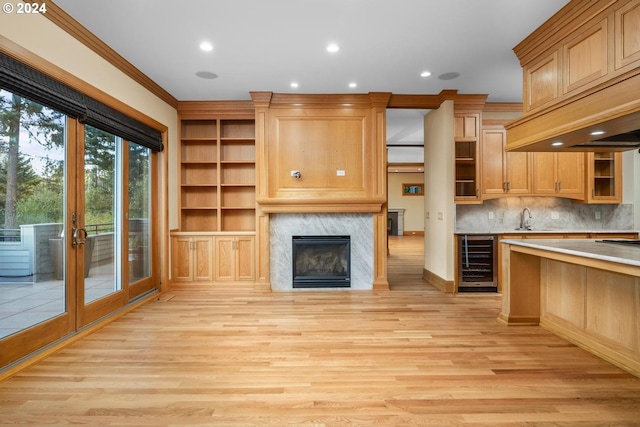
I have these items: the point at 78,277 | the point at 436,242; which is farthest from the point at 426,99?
the point at 78,277

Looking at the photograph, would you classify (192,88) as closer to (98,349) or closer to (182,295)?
(182,295)

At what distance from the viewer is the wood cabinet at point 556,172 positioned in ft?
15.2

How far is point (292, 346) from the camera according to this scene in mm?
2770

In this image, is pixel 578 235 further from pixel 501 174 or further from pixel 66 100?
pixel 66 100

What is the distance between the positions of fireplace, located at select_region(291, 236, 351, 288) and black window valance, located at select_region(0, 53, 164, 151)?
251 centimetres

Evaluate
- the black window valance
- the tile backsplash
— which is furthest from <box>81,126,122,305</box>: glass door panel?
the tile backsplash

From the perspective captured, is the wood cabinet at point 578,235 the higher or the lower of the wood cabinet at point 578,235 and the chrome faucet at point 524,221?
the lower

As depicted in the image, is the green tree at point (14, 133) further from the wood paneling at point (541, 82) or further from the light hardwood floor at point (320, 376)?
the wood paneling at point (541, 82)

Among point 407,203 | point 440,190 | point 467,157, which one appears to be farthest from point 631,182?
point 407,203

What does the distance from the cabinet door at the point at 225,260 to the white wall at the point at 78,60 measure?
47.8 inches

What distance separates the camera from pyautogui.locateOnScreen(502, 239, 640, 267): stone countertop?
2.05 meters

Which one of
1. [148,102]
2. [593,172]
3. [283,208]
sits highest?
[148,102]

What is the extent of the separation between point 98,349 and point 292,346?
66.1 inches


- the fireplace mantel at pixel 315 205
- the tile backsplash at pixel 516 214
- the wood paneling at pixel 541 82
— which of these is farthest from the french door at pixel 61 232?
the tile backsplash at pixel 516 214
